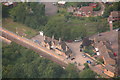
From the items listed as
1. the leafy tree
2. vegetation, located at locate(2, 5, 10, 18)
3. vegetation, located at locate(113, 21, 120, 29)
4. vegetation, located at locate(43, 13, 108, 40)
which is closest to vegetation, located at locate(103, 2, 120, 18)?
vegetation, located at locate(43, 13, 108, 40)

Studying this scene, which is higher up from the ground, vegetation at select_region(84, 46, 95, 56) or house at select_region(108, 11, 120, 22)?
A: house at select_region(108, 11, 120, 22)

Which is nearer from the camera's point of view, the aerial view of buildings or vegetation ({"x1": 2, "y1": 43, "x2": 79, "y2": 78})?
vegetation ({"x1": 2, "y1": 43, "x2": 79, "y2": 78})

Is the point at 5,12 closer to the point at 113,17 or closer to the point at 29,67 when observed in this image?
the point at 113,17

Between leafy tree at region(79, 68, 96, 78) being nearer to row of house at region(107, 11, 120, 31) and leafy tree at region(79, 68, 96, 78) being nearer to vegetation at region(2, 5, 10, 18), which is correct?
row of house at region(107, 11, 120, 31)

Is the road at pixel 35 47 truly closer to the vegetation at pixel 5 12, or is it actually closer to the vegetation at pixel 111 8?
the vegetation at pixel 5 12

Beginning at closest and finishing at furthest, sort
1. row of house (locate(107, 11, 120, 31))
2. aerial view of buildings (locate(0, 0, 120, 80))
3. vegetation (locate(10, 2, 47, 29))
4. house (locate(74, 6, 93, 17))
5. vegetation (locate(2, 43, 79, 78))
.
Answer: vegetation (locate(2, 43, 79, 78)) → aerial view of buildings (locate(0, 0, 120, 80)) → vegetation (locate(10, 2, 47, 29)) → row of house (locate(107, 11, 120, 31)) → house (locate(74, 6, 93, 17))

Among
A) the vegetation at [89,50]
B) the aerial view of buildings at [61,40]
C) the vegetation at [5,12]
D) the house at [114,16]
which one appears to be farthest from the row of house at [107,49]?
Result: the vegetation at [5,12]

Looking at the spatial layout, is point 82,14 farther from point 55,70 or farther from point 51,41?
point 55,70
